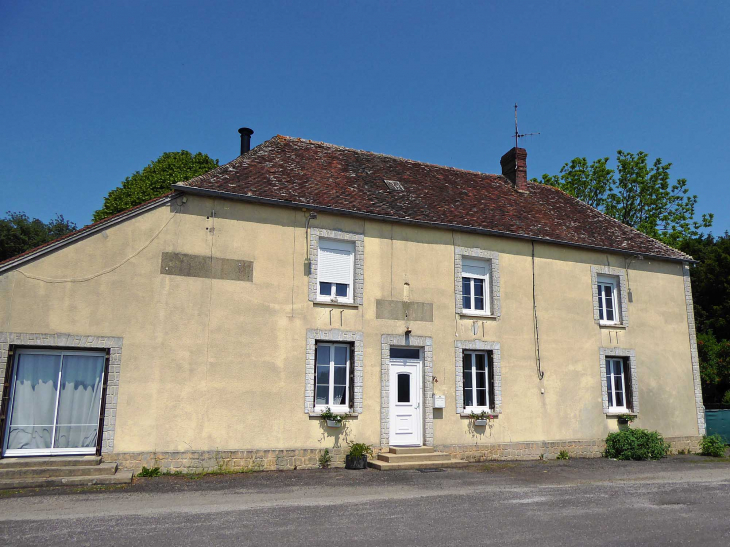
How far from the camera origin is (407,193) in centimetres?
1436

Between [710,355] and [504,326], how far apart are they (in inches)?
528

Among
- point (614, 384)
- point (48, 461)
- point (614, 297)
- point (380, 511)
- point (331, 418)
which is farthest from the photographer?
point (614, 297)

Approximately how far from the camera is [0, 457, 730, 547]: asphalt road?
6.18 metres

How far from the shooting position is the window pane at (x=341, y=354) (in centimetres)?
1214

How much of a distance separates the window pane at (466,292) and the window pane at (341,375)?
3.36 m

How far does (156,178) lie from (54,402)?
13.0 metres

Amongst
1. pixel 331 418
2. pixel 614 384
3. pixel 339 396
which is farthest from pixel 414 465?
pixel 614 384

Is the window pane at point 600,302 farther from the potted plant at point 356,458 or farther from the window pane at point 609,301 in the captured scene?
the potted plant at point 356,458

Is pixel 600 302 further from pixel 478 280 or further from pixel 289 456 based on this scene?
pixel 289 456

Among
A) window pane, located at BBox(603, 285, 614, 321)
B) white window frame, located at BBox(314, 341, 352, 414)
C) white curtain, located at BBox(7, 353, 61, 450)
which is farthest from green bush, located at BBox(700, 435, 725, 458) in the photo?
white curtain, located at BBox(7, 353, 61, 450)

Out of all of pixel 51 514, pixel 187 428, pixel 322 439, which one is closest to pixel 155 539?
pixel 51 514

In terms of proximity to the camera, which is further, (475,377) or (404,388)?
(475,377)

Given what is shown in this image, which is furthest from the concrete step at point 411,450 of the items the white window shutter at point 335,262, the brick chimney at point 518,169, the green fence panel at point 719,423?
the green fence panel at point 719,423

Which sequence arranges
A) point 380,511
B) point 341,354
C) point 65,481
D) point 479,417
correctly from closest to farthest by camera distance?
point 380,511 < point 65,481 < point 341,354 < point 479,417
